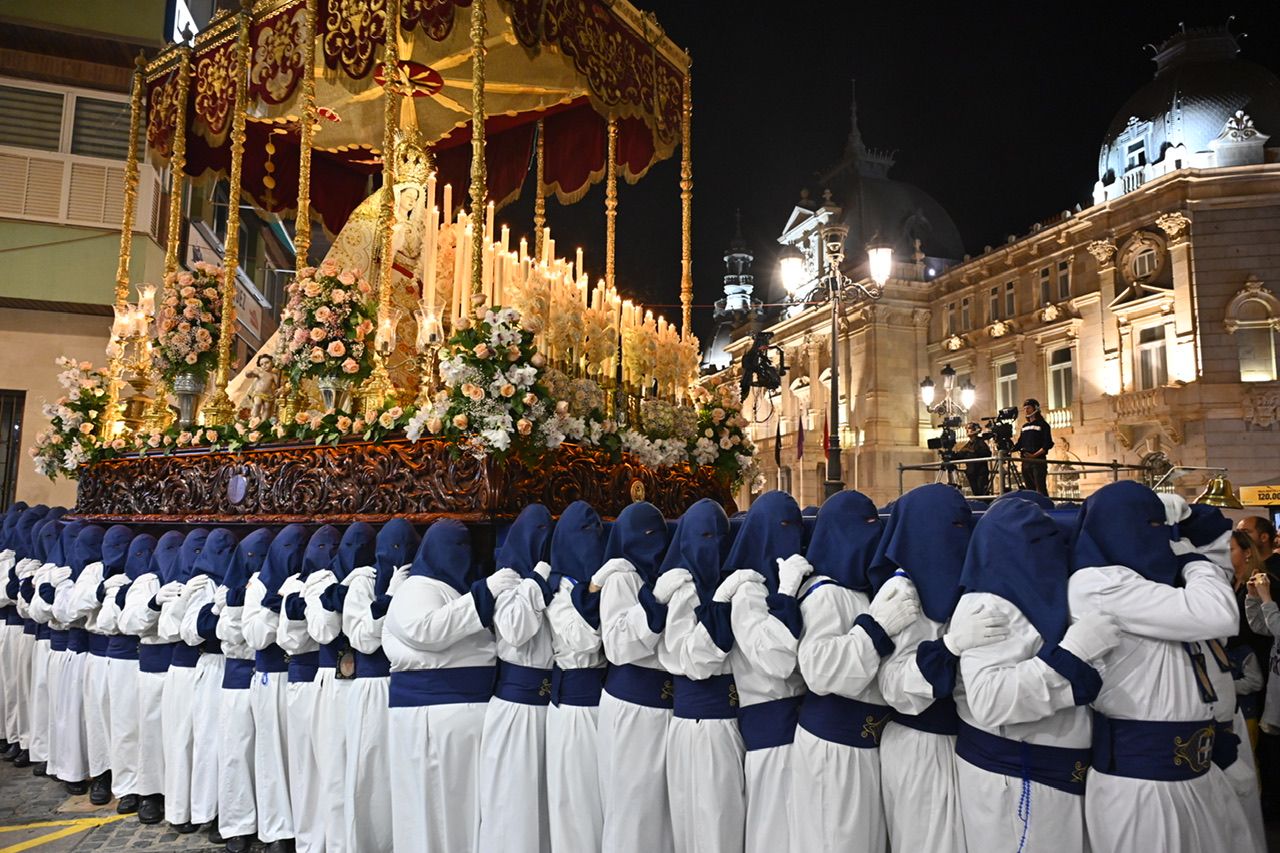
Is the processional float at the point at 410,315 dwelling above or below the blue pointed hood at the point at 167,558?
above

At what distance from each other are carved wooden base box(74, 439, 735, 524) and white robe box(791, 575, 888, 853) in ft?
7.59

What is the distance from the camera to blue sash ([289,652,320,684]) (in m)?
5.47

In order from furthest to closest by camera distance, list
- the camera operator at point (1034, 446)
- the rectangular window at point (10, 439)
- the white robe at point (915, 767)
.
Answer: the rectangular window at point (10, 439)
the camera operator at point (1034, 446)
the white robe at point (915, 767)

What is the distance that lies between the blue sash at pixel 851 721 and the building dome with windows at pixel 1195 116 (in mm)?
28874

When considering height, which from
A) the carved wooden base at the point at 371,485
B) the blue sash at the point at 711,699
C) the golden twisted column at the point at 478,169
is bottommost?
the blue sash at the point at 711,699

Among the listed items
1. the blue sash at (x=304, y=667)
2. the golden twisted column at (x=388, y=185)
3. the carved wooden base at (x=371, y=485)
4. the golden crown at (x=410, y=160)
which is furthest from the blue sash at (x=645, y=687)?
the golden crown at (x=410, y=160)

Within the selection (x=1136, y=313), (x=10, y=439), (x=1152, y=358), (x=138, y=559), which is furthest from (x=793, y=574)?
(x=1136, y=313)

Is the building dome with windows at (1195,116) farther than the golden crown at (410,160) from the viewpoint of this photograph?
Yes

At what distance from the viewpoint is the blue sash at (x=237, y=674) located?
228 inches

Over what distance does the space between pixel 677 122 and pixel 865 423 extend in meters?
29.7

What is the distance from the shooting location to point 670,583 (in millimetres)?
4184

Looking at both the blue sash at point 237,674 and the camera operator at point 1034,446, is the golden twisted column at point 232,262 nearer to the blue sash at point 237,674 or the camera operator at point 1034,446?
the blue sash at point 237,674

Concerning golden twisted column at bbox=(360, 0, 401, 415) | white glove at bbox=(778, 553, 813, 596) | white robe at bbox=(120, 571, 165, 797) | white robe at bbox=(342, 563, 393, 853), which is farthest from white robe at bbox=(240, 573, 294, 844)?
white glove at bbox=(778, 553, 813, 596)

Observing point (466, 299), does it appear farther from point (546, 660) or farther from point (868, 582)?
point (868, 582)
